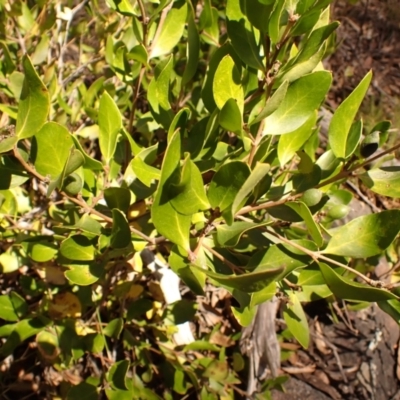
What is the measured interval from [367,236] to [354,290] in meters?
0.16

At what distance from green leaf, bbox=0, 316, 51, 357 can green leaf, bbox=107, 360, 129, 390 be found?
8.4 inches

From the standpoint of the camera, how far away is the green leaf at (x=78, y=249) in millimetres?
915

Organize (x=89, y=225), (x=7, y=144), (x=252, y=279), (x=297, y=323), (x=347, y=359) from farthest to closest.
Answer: (x=347, y=359) → (x=297, y=323) → (x=89, y=225) → (x=7, y=144) → (x=252, y=279)

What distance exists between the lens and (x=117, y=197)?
929mm

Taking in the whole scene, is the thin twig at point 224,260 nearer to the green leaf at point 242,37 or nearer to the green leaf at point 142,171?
the green leaf at point 142,171

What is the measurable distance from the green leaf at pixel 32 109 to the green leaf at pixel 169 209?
205mm

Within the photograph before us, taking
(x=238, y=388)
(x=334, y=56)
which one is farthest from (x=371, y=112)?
(x=238, y=388)

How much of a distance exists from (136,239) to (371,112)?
2810 millimetres

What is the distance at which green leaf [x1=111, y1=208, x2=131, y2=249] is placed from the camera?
2.71 feet

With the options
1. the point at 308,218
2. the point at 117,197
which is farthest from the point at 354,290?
the point at 117,197

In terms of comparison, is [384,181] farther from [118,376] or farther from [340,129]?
[118,376]

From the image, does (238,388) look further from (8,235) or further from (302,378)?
(8,235)

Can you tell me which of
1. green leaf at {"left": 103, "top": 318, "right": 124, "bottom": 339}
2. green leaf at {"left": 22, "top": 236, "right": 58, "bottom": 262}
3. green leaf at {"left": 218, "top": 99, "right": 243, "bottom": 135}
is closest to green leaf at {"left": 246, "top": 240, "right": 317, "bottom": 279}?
green leaf at {"left": 218, "top": 99, "right": 243, "bottom": 135}

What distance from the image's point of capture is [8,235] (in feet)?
4.17
